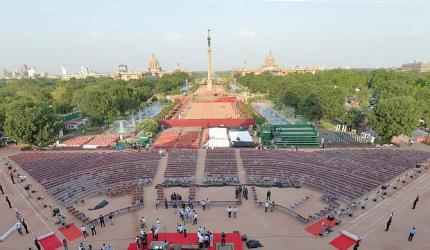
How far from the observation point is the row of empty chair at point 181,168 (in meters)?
32.8

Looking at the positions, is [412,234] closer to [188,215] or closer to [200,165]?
[188,215]

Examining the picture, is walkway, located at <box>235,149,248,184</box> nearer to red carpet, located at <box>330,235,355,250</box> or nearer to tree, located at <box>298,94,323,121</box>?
red carpet, located at <box>330,235,355,250</box>

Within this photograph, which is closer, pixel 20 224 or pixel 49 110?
pixel 20 224

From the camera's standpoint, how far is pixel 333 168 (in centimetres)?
3450

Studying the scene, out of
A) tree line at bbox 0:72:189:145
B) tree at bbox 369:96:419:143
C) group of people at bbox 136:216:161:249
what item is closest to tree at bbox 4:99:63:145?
tree line at bbox 0:72:189:145

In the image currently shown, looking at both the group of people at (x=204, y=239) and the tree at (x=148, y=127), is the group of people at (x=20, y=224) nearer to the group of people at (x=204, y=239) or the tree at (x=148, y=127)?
the group of people at (x=204, y=239)

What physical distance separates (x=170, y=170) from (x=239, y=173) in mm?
8932

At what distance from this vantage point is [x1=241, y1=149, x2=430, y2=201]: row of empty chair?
30.8m

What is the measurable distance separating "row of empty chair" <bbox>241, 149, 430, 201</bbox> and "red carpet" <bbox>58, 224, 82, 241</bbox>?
1876 cm

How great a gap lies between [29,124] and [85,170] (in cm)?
1545

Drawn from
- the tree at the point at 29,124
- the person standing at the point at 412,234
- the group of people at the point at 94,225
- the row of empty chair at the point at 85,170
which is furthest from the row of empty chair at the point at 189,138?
the person standing at the point at 412,234

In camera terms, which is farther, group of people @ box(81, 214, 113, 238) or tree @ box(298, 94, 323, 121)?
tree @ box(298, 94, 323, 121)

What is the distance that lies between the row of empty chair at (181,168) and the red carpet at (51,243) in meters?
12.7

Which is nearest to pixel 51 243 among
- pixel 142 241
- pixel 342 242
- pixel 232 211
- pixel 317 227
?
pixel 142 241
